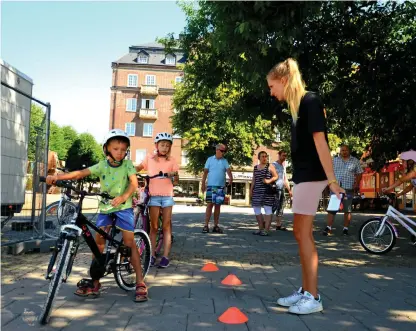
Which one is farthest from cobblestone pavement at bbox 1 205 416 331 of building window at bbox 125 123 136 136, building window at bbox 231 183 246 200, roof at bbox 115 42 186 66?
roof at bbox 115 42 186 66

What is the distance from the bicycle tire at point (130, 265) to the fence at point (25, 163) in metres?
2.90

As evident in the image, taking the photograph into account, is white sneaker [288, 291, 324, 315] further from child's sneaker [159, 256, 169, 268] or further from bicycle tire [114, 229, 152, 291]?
child's sneaker [159, 256, 169, 268]

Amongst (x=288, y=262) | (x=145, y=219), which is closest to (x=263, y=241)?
(x=288, y=262)

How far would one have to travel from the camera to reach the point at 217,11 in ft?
23.2

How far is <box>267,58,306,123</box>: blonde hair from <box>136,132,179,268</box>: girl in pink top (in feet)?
7.00

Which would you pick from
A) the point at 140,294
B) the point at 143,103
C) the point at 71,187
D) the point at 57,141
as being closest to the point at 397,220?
the point at 140,294

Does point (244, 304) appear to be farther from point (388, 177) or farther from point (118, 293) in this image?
point (388, 177)

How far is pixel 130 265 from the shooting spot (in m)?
4.49

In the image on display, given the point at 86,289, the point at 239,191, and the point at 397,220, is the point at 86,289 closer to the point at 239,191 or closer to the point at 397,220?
the point at 397,220

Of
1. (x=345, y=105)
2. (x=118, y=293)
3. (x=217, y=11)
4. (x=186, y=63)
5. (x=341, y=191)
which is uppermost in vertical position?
(x=186, y=63)

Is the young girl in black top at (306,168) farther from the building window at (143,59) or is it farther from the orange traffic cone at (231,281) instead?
the building window at (143,59)

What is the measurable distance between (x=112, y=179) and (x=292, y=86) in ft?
6.15

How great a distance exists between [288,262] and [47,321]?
3.88 metres

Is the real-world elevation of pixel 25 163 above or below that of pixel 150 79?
below
